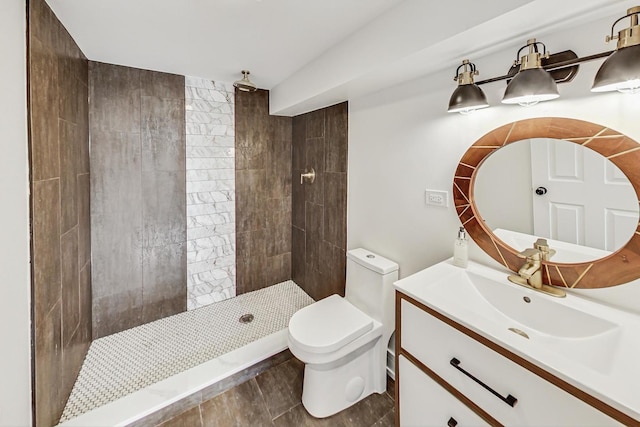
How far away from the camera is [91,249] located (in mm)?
2146

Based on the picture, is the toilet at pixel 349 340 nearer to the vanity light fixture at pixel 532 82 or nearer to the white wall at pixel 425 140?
the white wall at pixel 425 140

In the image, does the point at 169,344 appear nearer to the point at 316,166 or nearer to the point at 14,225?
the point at 14,225

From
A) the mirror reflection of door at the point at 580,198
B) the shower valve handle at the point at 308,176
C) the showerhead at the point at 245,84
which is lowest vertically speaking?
the mirror reflection of door at the point at 580,198

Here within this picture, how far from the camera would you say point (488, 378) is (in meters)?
0.93

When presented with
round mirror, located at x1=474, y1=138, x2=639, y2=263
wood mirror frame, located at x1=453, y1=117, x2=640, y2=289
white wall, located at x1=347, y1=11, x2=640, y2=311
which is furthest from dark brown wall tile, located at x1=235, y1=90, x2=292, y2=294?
round mirror, located at x1=474, y1=138, x2=639, y2=263

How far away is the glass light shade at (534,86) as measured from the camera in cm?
102

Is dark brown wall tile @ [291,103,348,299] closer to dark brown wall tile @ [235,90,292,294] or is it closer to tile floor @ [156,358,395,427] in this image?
dark brown wall tile @ [235,90,292,294]

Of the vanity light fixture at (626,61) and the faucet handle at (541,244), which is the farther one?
the faucet handle at (541,244)

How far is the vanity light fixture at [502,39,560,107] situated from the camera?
1.02 metres

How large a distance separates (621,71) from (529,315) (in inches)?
36.6

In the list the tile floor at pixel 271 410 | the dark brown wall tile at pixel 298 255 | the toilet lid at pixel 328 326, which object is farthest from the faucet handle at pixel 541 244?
the dark brown wall tile at pixel 298 255

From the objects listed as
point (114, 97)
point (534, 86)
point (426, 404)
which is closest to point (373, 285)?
point (426, 404)

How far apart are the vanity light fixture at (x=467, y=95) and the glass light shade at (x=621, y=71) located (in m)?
0.42

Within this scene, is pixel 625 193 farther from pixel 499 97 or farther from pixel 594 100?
pixel 499 97
